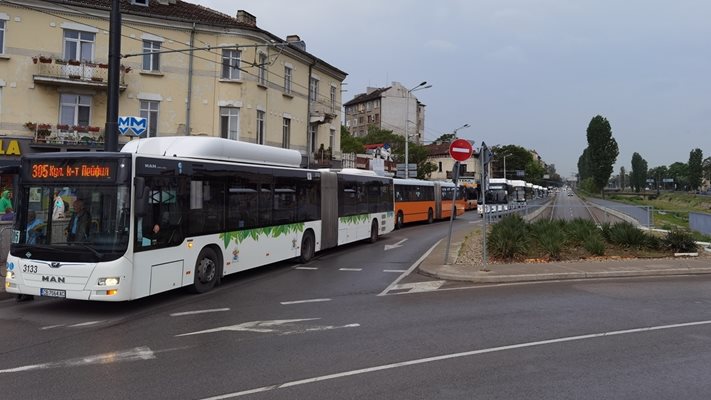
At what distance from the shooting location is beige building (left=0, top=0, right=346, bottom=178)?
2308 cm

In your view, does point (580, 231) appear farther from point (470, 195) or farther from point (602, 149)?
point (602, 149)

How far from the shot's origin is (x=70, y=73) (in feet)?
77.8

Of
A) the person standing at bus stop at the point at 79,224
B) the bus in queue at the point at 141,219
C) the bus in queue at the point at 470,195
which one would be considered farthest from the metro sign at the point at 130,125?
the bus in queue at the point at 470,195

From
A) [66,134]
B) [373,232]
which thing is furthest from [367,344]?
[66,134]

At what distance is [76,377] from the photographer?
207 inches

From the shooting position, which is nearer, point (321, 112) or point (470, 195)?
point (321, 112)

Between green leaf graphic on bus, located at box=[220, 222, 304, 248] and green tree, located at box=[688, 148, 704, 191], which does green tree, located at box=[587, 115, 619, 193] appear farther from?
green leaf graphic on bus, located at box=[220, 222, 304, 248]

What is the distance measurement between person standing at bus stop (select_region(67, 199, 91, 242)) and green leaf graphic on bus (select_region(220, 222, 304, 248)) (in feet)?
9.61

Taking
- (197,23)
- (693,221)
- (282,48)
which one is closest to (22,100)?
(197,23)

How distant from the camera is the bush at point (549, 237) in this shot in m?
14.8

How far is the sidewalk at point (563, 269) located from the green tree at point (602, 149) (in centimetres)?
9585

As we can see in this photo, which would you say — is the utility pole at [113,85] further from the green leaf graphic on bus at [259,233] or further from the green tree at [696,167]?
the green tree at [696,167]

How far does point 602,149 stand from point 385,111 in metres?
45.5

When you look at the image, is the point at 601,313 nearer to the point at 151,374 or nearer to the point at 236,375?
the point at 236,375
